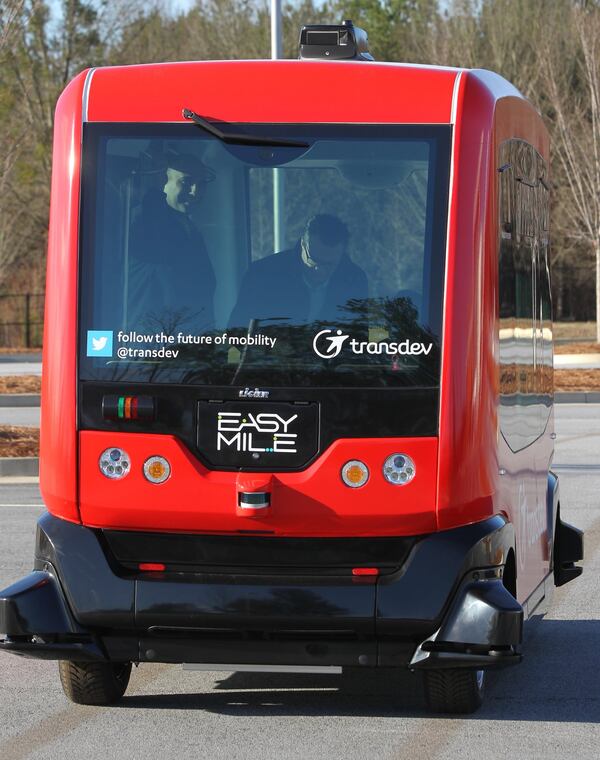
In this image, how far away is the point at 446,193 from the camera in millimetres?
5980

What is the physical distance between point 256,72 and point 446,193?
900 millimetres

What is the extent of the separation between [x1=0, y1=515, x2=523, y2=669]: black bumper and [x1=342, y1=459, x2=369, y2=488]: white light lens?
22 centimetres

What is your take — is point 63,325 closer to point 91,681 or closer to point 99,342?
point 99,342

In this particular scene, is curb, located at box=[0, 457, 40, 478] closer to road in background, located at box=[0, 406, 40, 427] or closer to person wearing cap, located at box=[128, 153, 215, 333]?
road in background, located at box=[0, 406, 40, 427]

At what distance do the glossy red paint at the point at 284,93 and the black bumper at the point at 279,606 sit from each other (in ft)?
5.39

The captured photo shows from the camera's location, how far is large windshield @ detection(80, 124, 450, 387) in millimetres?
5984

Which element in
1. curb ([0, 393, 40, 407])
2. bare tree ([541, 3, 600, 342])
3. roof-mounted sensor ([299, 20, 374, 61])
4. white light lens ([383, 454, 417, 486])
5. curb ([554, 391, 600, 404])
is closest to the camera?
white light lens ([383, 454, 417, 486])

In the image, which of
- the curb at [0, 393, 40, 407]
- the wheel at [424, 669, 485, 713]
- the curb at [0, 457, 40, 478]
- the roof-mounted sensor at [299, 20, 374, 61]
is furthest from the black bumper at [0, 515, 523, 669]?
the curb at [0, 393, 40, 407]

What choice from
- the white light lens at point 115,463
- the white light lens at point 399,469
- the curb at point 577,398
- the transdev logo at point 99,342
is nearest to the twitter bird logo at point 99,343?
the transdev logo at point 99,342

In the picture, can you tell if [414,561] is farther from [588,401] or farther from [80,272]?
[588,401]

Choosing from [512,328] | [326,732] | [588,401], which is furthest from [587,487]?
[588,401]

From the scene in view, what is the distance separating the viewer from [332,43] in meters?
6.74

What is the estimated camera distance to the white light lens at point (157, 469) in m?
5.96

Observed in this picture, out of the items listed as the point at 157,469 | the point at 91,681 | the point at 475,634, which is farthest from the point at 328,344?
the point at 91,681
